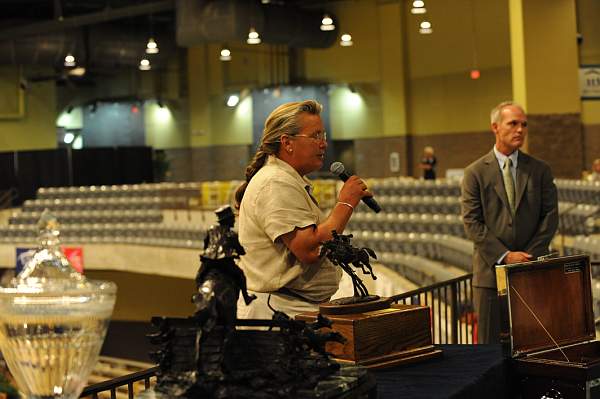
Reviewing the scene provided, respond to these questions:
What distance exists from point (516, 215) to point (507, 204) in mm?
69

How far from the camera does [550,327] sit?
281 cm

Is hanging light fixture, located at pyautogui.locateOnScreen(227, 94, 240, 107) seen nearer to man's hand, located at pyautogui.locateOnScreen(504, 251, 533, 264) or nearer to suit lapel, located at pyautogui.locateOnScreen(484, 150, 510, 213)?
suit lapel, located at pyautogui.locateOnScreen(484, 150, 510, 213)

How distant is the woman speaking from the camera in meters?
2.74

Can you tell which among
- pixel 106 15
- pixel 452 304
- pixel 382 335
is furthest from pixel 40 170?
pixel 382 335

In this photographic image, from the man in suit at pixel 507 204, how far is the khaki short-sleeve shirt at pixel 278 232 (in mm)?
1971

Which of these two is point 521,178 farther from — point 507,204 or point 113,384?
point 113,384

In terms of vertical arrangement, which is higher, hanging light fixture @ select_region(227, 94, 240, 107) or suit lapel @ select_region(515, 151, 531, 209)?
hanging light fixture @ select_region(227, 94, 240, 107)

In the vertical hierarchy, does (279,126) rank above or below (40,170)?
below

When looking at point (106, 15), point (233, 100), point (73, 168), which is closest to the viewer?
point (106, 15)

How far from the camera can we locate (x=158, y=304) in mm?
19359

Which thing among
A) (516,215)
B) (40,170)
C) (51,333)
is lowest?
(51,333)

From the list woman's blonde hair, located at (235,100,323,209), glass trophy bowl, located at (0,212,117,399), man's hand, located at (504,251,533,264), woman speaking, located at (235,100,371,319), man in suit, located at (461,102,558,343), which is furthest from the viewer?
man in suit, located at (461,102,558,343)

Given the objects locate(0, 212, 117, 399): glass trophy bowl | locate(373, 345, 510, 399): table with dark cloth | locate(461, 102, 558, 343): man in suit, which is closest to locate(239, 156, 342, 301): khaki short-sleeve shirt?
locate(373, 345, 510, 399): table with dark cloth

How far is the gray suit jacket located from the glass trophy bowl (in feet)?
10.7
